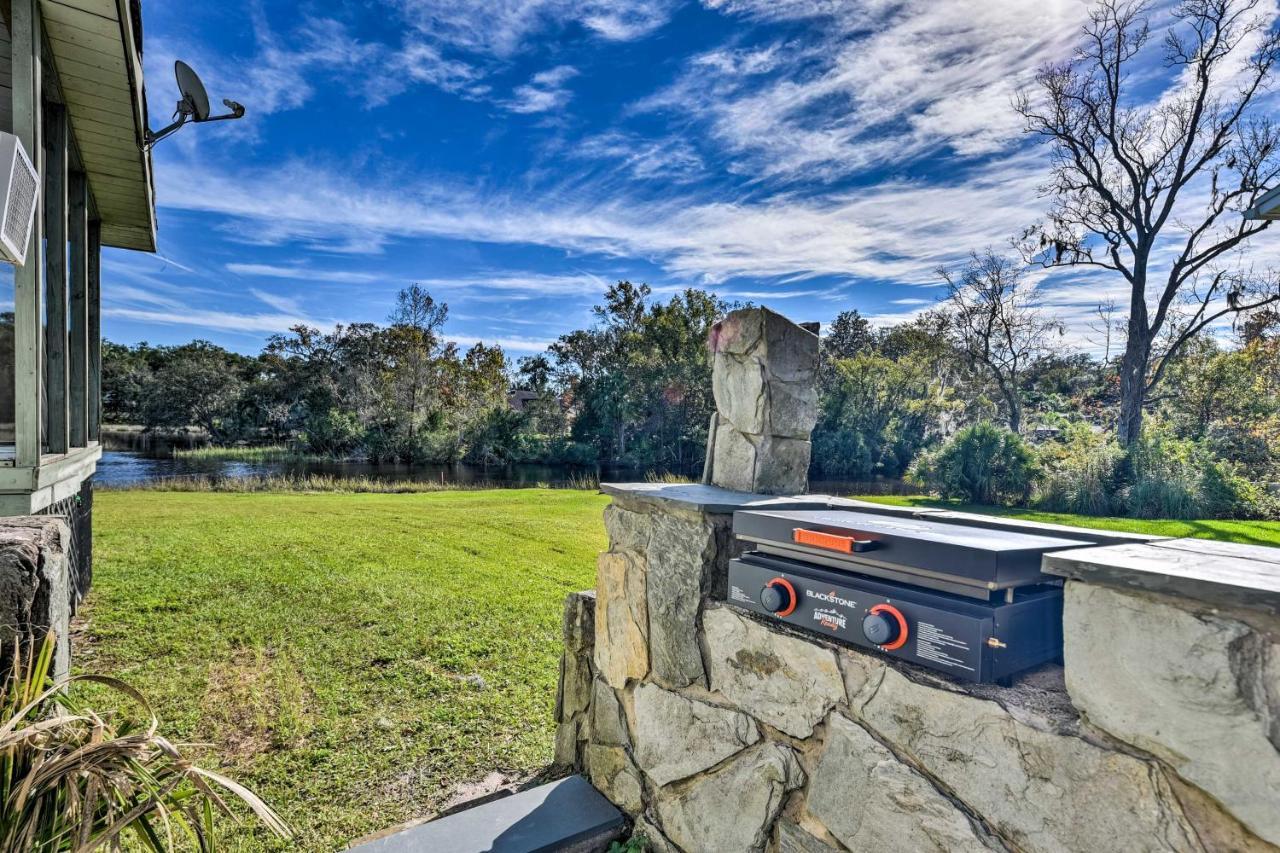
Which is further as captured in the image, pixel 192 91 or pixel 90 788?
pixel 192 91

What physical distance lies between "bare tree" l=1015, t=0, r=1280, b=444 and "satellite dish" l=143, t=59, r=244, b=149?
46.5 feet

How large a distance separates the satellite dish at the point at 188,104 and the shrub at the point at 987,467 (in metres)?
11.0

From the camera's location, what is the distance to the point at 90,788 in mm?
892

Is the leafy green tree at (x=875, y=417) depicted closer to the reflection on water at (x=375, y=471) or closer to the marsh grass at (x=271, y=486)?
the reflection on water at (x=375, y=471)

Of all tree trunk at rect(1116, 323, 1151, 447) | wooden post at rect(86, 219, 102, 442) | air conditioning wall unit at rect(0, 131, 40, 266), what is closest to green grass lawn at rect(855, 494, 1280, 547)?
tree trunk at rect(1116, 323, 1151, 447)

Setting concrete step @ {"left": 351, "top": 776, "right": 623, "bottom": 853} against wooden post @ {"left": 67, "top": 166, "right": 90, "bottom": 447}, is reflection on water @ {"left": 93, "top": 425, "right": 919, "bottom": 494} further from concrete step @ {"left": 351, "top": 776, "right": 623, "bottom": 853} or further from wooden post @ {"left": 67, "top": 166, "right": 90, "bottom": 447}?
concrete step @ {"left": 351, "top": 776, "right": 623, "bottom": 853}

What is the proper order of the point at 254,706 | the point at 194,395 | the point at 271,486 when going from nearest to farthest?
the point at 254,706 → the point at 271,486 → the point at 194,395

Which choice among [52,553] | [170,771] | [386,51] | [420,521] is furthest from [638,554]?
[420,521]

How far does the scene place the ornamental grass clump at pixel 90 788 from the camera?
0.90 meters

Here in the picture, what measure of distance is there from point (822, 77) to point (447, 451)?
63.8 ft

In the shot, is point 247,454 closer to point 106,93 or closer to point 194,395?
point 194,395

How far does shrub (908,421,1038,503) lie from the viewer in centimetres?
1003

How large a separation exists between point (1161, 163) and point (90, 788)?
17661 mm

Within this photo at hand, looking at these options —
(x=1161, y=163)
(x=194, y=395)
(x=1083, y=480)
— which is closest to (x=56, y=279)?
(x=1083, y=480)
